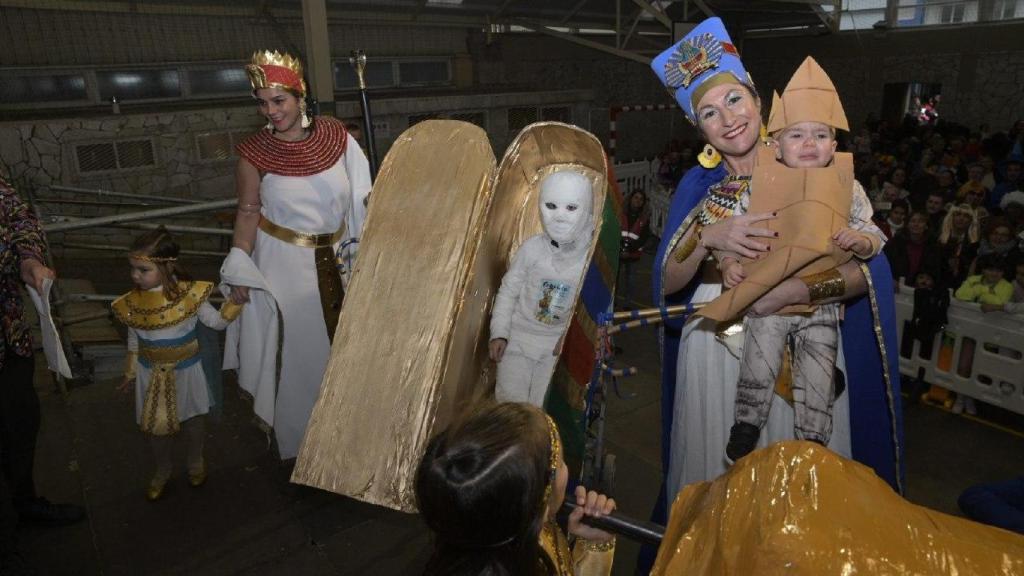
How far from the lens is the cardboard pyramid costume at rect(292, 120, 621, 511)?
1.65 meters

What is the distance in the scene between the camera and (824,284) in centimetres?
156

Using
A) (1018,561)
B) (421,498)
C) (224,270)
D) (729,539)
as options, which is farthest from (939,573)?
(224,270)

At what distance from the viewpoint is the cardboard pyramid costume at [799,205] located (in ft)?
4.84

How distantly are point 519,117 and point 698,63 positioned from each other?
10.1 metres

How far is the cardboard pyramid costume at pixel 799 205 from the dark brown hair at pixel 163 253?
2.58m

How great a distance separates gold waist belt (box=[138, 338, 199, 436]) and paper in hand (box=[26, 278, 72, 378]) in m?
0.51

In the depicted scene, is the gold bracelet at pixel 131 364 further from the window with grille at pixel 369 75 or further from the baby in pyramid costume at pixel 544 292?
the window with grille at pixel 369 75

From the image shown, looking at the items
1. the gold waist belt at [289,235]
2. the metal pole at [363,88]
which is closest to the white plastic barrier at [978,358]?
the metal pole at [363,88]

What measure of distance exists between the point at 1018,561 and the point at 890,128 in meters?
12.9

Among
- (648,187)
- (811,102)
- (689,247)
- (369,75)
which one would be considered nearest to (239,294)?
(689,247)

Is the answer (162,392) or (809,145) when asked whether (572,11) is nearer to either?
(162,392)

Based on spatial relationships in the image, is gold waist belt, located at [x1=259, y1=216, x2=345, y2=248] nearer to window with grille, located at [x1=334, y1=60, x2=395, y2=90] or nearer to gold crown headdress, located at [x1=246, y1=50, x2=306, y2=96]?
gold crown headdress, located at [x1=246, y1=50, x2=306, y2=96]

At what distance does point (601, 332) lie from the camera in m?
2.00

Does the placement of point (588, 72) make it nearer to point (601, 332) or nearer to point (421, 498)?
point (601, 332)
